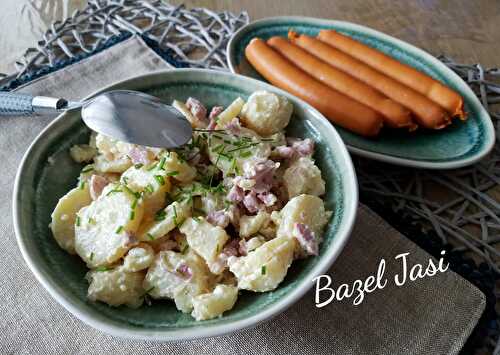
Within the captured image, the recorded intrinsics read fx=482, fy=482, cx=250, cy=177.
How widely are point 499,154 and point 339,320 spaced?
95 centimetres

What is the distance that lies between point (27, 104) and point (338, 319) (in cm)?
124

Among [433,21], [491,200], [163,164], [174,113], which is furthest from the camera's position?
[433,21]

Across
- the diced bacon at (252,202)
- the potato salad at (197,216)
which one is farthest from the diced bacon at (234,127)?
the diced bacon at (252,202)

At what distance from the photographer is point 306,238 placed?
1.16m

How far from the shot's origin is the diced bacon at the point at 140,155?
1.36 m

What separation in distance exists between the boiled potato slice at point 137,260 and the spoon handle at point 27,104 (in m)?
0.68

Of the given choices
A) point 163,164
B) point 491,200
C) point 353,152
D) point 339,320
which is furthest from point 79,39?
point 491,200

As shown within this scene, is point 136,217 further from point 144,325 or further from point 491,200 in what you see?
point 491,200

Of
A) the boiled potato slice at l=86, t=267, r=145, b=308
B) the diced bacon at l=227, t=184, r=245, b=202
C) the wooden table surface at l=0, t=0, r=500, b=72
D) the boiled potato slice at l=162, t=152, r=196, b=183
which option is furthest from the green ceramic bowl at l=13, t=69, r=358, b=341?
the wooden table surface at l=0, t=0, r=500, b=72

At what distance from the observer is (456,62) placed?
216 cm

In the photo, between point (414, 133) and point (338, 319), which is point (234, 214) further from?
point (414, 133)

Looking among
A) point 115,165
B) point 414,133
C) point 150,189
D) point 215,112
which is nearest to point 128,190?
point 150,189

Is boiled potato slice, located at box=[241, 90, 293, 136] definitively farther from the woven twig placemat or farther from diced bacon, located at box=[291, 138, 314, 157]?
the woven twig placemat

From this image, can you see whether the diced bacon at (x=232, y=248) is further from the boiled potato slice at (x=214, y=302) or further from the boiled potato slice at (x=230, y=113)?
the boiled potato slice at (x=230, y=113)
